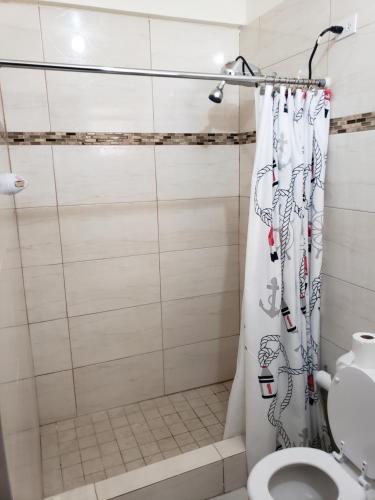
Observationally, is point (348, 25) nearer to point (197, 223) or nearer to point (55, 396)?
point (197, 223)

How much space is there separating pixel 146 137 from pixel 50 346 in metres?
1.30

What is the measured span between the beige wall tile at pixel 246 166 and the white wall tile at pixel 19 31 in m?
1.23

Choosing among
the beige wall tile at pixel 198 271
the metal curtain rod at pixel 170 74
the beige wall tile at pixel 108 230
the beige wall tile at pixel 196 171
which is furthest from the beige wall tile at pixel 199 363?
the metal curtain rod at pixel 170 74

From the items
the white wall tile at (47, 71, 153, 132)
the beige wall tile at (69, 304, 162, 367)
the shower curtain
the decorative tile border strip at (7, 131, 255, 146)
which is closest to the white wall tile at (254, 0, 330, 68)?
the shower curtain

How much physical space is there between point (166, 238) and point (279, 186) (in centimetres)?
84

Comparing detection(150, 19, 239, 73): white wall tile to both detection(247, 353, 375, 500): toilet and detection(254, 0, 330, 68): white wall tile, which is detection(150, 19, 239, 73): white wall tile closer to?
detection(254, 0, 330, 68): white wall tile

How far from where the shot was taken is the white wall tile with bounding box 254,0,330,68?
67.1 inches

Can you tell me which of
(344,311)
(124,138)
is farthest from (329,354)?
(124,138)

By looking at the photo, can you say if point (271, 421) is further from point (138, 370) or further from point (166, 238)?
point (166, 238)

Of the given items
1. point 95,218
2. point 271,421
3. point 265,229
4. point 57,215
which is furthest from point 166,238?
point 271,421

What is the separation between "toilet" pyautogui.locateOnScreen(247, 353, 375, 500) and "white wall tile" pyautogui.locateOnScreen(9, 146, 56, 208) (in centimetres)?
161

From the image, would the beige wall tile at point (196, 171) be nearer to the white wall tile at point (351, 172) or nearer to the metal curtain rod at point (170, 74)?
the metal curtain rod at point (170, 74)

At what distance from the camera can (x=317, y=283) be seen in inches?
71.0

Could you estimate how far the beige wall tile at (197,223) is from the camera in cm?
230
